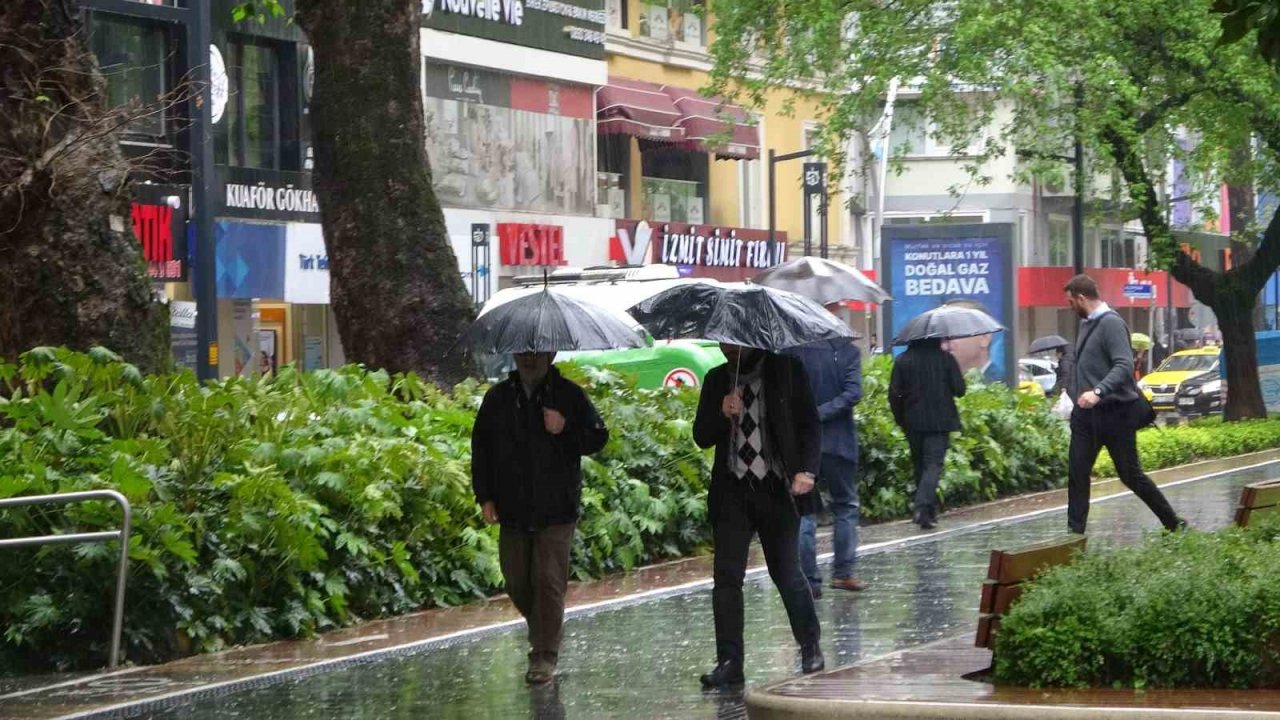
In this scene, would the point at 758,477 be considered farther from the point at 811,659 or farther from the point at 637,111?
the point at 637,111

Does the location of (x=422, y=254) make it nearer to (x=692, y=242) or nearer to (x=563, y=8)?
(x=563, y=8)

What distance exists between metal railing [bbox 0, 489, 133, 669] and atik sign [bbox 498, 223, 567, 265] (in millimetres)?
31694

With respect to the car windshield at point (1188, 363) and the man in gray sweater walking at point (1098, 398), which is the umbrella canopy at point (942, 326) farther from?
the car windshield at point (1188, 363)

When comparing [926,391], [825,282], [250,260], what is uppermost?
[250,260]

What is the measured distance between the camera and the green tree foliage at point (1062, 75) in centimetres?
2612

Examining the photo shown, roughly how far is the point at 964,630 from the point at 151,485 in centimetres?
428

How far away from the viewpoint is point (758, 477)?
9461mm

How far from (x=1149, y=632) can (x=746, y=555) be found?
243 centimetres

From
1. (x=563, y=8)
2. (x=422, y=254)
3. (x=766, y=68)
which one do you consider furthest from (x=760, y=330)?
(x=563, y=8)

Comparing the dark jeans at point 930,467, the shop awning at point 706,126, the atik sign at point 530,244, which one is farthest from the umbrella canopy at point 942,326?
the shop awning at point 706,126

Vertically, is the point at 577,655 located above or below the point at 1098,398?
below

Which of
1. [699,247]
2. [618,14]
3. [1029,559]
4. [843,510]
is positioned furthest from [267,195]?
[1029,559]

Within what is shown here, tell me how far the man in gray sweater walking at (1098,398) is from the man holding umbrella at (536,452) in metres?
4.69

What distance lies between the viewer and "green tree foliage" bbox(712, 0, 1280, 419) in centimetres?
2612
